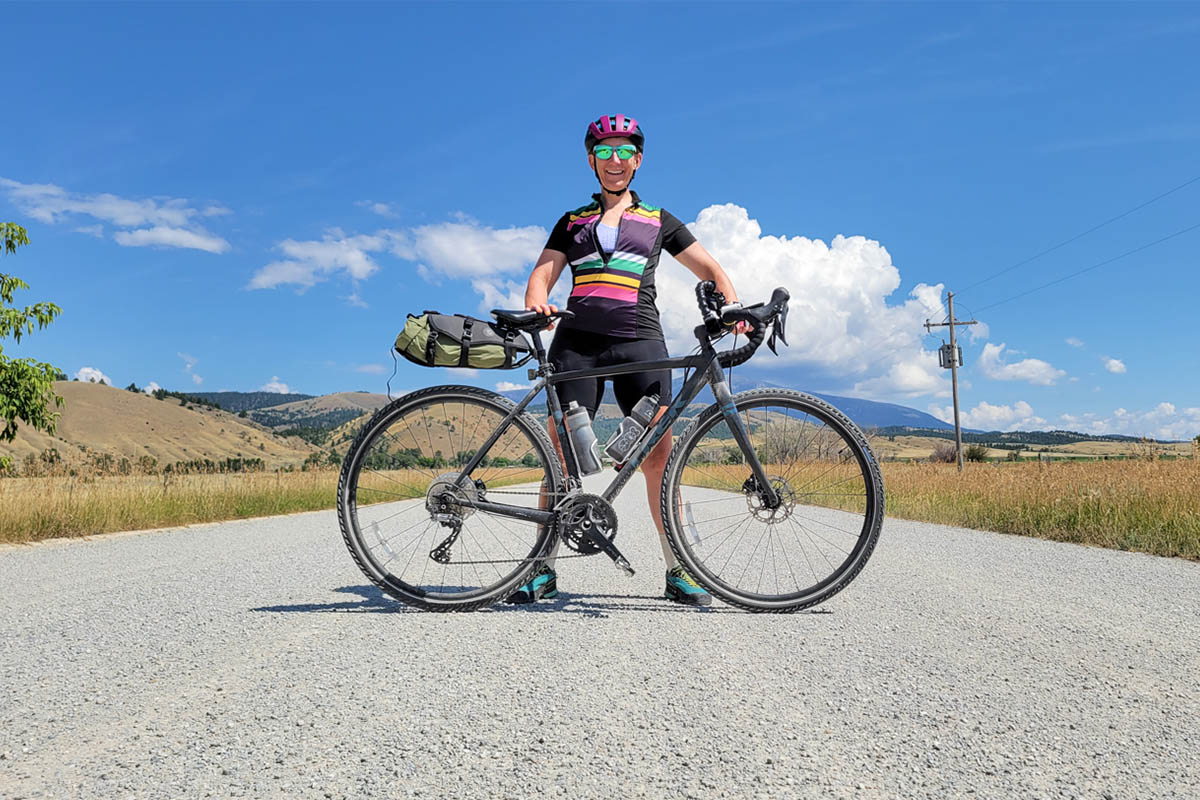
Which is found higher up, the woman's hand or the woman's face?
the woman's face

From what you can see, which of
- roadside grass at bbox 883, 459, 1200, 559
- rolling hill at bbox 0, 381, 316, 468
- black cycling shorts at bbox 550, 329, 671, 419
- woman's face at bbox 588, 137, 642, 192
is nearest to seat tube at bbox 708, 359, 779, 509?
black cycling shorts at bbox 550, 329, 671, 419

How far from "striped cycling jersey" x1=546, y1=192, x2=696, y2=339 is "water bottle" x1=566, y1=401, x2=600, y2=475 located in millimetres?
496

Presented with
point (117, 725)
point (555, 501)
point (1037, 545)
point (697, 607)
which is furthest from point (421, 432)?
point (1037, 545)

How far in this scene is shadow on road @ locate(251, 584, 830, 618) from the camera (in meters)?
4.23

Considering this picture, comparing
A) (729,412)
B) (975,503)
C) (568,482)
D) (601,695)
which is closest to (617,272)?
(729,412)

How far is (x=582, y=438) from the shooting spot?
4344 millimetres

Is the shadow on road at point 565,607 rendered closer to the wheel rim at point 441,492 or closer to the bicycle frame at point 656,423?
the wheel rim at point 441,492

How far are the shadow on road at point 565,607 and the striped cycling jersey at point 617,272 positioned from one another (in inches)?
59.8

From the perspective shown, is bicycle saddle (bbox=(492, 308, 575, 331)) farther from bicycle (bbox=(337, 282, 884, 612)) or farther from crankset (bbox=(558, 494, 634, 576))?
crankset (bbox=(558, 494, 634, 576))

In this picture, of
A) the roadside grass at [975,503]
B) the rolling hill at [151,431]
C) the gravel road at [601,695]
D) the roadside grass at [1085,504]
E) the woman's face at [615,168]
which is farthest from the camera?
the rolling hill at [151,431]

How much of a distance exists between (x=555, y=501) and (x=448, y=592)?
80cm

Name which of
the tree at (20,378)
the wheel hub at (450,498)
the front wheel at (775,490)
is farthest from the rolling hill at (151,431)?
the front wheel at (775,490)

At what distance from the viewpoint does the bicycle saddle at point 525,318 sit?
4.27 m

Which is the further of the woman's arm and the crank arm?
the woman's arm
